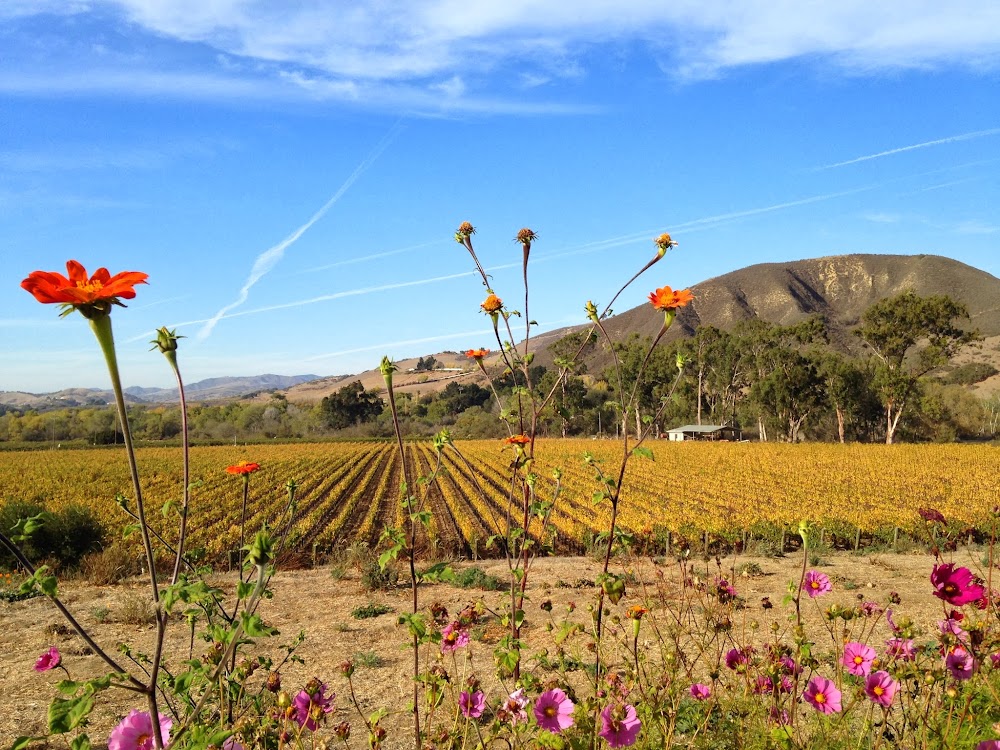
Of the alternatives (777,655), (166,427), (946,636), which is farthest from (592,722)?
(166,427)

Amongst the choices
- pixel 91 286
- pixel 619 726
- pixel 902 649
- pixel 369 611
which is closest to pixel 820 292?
pixel 369 611

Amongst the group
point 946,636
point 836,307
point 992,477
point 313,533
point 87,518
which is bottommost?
point 992,477

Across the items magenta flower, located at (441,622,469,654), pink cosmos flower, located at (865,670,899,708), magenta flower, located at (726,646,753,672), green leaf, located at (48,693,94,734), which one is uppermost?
green leaf, located at (48,693,94,734)

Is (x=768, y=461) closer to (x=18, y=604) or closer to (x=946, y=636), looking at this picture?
(x=18, y=604)

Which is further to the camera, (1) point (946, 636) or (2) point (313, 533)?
(2) point (313, 533)

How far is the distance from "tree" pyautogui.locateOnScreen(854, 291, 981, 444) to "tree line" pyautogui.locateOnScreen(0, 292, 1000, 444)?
0.08m

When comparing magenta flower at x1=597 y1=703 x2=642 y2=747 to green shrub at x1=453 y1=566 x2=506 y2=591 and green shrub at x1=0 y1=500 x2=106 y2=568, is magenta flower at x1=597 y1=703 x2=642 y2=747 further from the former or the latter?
green shrub at x1=0 y1=500 x2=106 y2=568

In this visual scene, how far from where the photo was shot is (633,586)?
9.27 meters

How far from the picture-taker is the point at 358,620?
Answer: 8242mm

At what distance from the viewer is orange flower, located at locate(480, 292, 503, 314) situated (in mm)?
2641

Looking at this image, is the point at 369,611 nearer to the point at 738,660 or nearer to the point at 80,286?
the point at 738,660

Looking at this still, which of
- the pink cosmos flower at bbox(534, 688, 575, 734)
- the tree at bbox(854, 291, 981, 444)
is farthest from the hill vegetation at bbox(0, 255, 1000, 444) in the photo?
the pink cosmos flower at bbox(534, 688, 575, 734)

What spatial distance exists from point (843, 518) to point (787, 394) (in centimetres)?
4153

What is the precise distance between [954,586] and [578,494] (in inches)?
784
